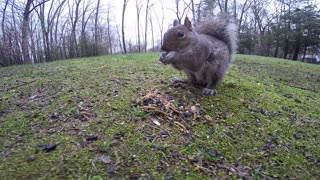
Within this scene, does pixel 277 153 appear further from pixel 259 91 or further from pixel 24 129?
pixel 24 129

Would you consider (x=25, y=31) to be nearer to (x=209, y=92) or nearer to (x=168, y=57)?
(x=168, y=57)

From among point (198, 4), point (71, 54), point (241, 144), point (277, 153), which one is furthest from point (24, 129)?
point (198, 4)

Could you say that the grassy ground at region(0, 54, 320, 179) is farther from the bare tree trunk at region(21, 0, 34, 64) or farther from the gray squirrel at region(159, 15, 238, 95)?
the bare tree trunk at region(21, 0, 34, 64)

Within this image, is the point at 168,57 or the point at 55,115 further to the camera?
the point at 168,57

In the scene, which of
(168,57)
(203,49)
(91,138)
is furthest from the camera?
(203,49)

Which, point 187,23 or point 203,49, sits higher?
point 187,23

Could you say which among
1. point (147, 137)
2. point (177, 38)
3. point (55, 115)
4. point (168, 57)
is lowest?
point (147, 137)

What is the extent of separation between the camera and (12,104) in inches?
92.4

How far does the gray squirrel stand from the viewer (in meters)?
2.38

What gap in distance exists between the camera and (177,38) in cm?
238

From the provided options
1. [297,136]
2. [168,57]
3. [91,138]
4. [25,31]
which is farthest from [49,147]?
[25,31]

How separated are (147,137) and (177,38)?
1090mm

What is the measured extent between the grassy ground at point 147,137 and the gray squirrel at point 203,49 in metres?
0.18

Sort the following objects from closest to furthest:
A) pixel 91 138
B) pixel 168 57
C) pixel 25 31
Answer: pixel 91 138 < pixel 168 57 < pixel 25 31
